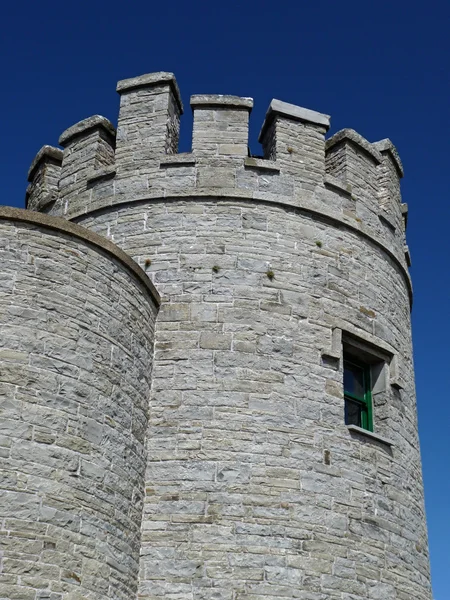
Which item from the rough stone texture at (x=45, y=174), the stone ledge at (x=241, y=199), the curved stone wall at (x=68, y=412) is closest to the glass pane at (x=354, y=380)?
the stone ledge at (x=241, y=199)

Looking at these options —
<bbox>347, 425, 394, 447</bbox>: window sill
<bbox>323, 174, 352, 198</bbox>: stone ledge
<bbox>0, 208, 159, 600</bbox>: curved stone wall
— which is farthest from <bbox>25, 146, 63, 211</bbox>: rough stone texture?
<bbox>347, 425, 394, 447</bbox>: window sill

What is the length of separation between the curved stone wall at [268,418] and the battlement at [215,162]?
260 mm

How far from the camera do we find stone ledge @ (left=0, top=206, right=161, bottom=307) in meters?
9.05

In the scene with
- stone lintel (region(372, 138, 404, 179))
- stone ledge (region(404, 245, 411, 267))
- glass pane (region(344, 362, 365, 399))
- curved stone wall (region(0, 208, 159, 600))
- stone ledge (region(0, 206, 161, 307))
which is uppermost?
stone lintel (region(372, 138, 404, 179))

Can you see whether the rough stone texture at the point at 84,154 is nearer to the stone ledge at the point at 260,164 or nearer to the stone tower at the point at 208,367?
the stone tower at the point at 208,367

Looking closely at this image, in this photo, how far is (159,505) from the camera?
945 centimetres

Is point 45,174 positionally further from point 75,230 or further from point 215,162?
point 75,230

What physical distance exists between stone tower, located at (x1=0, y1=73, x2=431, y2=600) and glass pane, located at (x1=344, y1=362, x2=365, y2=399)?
3 centimetres

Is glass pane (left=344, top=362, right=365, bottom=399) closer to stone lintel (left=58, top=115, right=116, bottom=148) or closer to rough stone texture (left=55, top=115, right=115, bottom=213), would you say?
rough stone texture (left=55, top=115, right=115, bottom=213)

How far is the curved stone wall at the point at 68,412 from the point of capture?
26.1 feet

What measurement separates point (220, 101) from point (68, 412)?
5.11 m

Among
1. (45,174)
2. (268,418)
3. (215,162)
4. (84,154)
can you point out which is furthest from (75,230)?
(45,174)

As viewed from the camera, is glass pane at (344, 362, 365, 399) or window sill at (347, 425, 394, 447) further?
glass pane at (344, 362, 365, 399)

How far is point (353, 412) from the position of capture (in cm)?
1098
